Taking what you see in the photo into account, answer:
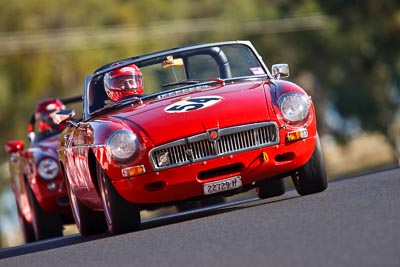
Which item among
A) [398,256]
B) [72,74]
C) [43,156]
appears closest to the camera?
[398,256]

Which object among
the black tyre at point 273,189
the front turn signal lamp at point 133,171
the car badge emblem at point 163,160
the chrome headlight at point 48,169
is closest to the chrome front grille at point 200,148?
the car badge emblem at point 163,160

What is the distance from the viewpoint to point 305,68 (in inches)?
2136

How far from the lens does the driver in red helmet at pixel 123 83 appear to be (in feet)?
41.5

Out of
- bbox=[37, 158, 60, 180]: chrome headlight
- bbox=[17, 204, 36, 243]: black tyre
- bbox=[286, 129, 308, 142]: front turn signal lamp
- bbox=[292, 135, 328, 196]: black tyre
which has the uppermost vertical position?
bbox=[286, 129, 308, 142]: front turn signal lamp

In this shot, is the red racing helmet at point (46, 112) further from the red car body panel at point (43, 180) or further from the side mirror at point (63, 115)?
the side mirror at point (63, 115)

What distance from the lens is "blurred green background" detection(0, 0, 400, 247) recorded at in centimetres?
4750

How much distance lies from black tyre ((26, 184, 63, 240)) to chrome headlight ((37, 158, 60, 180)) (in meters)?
0.44

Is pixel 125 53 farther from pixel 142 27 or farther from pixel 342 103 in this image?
pixel 342 103

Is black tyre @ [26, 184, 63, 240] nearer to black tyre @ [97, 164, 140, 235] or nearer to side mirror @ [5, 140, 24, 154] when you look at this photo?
side mirror @ [5, 140, 24, 154]

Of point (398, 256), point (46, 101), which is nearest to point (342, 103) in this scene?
point (46, 101)

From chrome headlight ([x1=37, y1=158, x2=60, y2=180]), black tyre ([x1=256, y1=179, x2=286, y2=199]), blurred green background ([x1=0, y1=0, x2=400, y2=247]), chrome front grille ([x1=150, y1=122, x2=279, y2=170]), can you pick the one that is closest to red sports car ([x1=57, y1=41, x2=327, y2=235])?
chrome front grille ([x1=150, y1=122, x2=279, y2=170])

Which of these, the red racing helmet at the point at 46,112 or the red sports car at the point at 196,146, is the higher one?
the red racing helmet at the point at 46,112

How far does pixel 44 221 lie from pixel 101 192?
5244 millimetres

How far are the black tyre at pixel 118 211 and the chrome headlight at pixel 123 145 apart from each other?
10.1 inches
